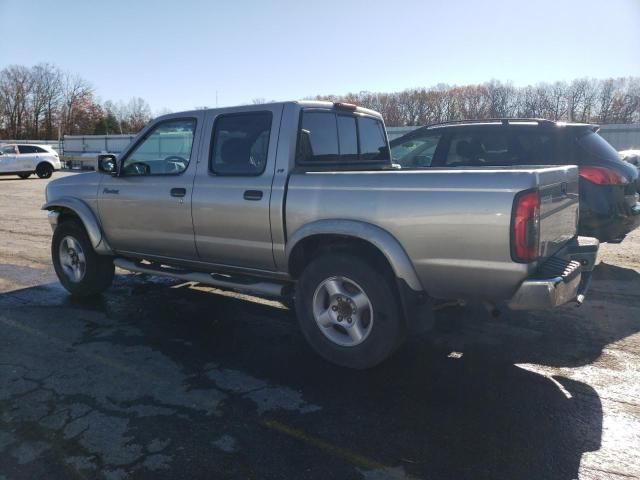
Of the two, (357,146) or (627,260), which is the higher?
(357,146)

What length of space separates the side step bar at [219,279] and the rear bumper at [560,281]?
1.96 m

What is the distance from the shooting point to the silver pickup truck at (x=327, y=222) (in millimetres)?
3275

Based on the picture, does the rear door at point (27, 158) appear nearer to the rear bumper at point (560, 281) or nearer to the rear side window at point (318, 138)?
the rear side window at point (318, 138)

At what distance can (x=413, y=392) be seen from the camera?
3.55 metres

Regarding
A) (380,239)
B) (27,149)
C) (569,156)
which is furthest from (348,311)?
(27,149)

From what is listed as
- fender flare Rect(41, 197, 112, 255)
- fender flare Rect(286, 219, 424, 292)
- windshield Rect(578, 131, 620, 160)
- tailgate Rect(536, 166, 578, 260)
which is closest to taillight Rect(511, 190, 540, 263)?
tailgate Rect(536, 166, 578, 260)

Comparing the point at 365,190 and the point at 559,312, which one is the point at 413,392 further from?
the point at 559,312

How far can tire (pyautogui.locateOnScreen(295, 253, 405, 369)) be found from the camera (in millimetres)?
3732

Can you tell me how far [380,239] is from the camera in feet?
11.8

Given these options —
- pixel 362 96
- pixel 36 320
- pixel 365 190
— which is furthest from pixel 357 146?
pixel 362 96

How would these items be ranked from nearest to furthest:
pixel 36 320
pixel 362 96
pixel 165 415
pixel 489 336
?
pixel 165 415 → pixel 489 336 → pixel 36 320 → pixel 362 96

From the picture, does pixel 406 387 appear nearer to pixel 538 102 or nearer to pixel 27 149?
pixel 27 149

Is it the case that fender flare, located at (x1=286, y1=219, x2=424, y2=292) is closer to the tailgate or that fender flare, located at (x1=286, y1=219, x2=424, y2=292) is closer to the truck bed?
the truck bed

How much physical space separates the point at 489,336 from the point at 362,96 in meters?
75.9
